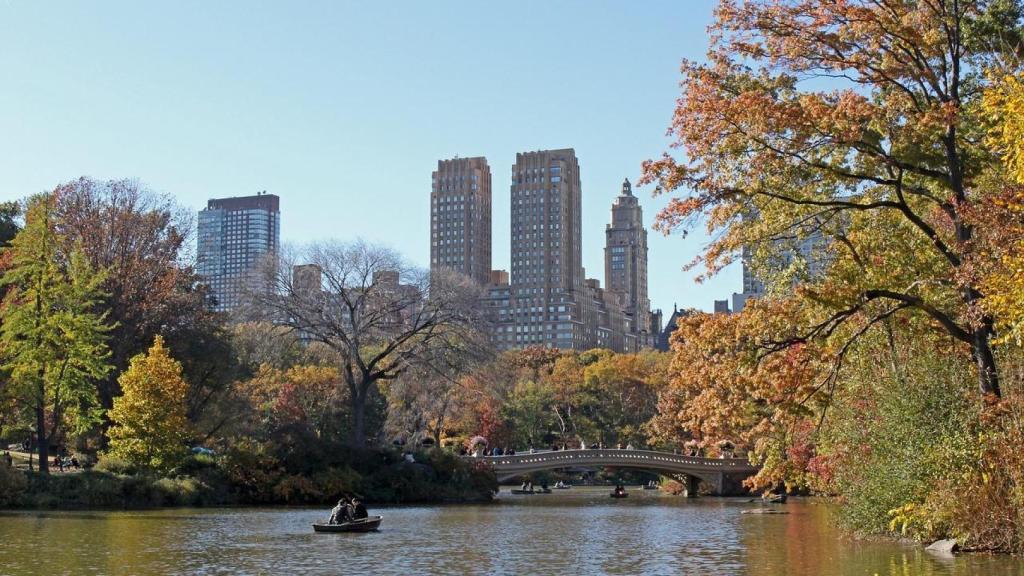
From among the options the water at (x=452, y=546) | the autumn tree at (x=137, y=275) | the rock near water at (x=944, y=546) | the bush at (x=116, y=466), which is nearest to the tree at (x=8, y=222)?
the autumn tree at (x=137, y=275)

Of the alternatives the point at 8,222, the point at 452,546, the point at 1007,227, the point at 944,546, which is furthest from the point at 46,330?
the point at 1007,227

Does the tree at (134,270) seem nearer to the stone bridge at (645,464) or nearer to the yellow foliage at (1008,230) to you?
the stone bridge at (645,464)

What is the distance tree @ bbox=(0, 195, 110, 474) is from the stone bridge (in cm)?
2069

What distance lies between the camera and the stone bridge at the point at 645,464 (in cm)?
6353

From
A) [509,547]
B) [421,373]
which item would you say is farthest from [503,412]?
[509,547]

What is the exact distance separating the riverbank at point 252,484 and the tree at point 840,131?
2927 cm

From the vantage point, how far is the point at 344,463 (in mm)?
53625

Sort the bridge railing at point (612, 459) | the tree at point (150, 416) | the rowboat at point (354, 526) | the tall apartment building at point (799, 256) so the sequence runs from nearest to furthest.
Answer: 1. the tall apartment building at point (799, 256)
2. the rowboat at point (354, 526)
3. the tree at point (150, 416)
4. the bridge railing at point (612, 459)

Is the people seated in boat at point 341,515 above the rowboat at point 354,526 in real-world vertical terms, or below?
above

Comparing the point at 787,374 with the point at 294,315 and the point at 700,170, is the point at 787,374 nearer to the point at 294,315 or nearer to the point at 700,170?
the point at 700,170

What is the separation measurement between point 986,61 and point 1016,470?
926 centimetres

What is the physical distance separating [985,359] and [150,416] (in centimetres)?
3496

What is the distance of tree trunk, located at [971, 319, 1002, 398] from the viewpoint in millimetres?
24219

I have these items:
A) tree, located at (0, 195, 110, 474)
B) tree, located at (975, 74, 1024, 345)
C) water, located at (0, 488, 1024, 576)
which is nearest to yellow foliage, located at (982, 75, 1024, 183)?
tree, located at (975, 74, 1024, 345)
